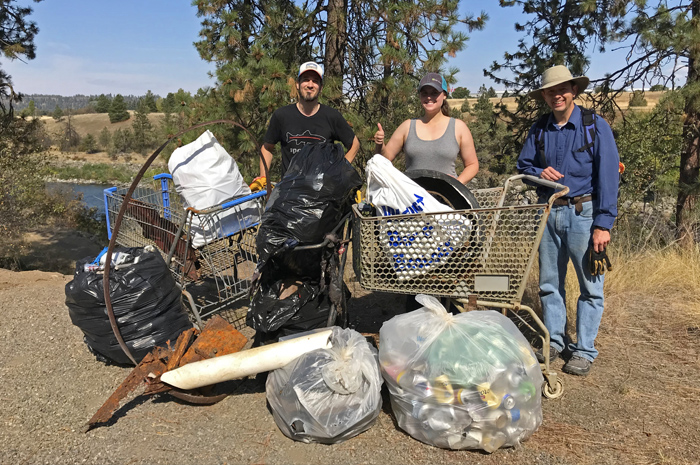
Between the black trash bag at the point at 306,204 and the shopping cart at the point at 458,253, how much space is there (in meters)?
0.19

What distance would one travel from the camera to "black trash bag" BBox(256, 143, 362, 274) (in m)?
2.88

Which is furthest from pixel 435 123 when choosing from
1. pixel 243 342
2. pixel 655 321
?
pixel 655 321

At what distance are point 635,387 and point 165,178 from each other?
389 centimetres

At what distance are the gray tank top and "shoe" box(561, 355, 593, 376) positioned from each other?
143cm

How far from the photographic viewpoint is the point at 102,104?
232 feet

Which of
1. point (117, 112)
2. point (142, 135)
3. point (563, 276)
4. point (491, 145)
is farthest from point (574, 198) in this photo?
point (117, 112)

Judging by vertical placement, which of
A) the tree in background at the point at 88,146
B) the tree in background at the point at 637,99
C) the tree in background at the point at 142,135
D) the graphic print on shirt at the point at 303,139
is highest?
the tree in background at the point at 637,99

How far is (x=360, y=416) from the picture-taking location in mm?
2510

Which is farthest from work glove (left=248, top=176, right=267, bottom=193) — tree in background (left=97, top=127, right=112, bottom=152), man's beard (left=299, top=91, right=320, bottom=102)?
tree in background (left=97, top=127, right=112, bottom=152)

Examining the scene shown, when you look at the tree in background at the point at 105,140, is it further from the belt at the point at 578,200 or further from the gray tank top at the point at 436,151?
the belt at the point at 578,200

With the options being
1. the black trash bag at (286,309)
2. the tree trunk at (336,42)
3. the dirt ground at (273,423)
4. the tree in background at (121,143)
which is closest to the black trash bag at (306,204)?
the black trash bag at (286,309)

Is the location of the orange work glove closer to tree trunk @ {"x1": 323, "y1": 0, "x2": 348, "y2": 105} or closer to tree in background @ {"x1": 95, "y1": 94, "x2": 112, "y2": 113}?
tree trunk @ {"x1": 323, "y1": 0, "x2": 348, "y2": 105}

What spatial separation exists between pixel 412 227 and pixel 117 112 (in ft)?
218

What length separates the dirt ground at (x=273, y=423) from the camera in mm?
2438
